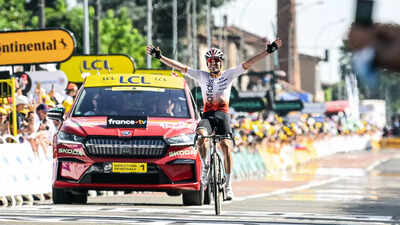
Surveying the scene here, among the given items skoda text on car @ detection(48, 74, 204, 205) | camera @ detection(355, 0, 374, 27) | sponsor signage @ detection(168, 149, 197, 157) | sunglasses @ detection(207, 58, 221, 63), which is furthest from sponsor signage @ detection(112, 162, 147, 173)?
camera @ detection(355, 0, 374, 27)

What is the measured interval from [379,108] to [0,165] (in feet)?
415

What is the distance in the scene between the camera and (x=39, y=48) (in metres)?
22.7

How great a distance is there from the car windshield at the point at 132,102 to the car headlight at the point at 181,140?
0.75 m

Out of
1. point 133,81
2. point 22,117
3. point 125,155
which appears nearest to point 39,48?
point 22,117

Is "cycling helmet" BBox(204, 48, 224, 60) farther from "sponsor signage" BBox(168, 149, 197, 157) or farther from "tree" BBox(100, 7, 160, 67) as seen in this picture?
"tree" BBox(100, 7, 160, 67)

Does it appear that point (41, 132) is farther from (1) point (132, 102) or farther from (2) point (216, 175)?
(2) point (216, 175)

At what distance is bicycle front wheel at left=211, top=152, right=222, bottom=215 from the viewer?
11.4 meters

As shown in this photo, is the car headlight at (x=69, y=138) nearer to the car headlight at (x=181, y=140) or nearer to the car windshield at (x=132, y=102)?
the car windshield at (x=132, y=102)

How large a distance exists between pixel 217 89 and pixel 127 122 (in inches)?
51.3

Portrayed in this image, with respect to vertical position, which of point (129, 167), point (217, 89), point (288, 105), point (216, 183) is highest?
point (288, 105)

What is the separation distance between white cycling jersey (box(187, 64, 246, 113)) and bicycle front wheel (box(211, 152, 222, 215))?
683mm

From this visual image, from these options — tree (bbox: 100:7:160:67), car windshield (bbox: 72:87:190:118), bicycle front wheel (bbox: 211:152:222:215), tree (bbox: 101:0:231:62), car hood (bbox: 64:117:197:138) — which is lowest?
bicycle front wheel (bbox: 211:152:222:215)

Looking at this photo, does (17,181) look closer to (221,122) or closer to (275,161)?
(221,122)

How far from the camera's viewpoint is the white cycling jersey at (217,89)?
12070 millimetres
